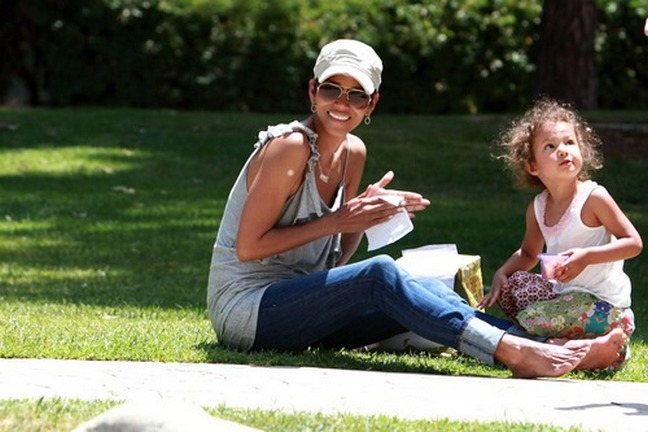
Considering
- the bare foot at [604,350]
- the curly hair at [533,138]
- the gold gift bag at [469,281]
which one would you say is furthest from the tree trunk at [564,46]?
the bare foot at [604,350]

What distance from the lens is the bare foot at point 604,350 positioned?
5910mm

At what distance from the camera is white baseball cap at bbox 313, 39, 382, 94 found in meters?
5.90

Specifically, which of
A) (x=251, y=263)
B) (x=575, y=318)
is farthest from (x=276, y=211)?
(x=575, y=318)

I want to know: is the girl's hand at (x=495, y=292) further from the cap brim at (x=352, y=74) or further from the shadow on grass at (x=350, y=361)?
the cap brim at (x=352, y=74)

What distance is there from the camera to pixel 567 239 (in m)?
6.12

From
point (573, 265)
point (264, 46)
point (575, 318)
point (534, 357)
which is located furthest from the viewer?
point (264, 46)

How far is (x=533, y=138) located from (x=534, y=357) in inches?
39.5

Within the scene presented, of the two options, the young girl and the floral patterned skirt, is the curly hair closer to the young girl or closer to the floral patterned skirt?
the young girl

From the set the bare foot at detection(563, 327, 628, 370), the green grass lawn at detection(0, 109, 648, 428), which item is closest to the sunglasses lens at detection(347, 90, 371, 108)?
the green grass lawn at detection(0, 109, 648, 428)

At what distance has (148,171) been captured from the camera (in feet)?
45.6

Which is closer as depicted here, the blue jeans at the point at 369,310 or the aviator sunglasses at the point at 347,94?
the blue jeans at the point at 369,310

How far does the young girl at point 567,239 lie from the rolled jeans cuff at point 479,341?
12.6 inches

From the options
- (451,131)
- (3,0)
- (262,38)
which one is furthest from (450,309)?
(3,0)

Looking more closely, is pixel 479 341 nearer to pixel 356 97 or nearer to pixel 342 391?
pixel 342 391
